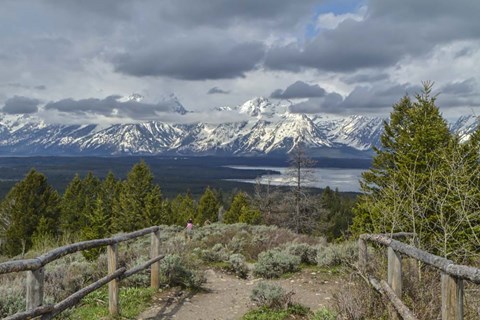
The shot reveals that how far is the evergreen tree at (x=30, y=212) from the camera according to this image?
46562 mm

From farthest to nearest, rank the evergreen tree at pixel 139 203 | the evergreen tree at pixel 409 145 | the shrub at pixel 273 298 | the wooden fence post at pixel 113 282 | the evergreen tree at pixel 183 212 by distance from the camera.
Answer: the evergreen tree at pixel 183 212
the evergreen tree at pixel 139 203
the evergreen tree at pixel 409 145
the shrub at pixel 273 298
the wooden fence post at pixel 113 282

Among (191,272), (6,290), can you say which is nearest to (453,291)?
(6,290)

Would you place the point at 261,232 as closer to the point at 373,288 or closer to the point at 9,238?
the point at 373,288

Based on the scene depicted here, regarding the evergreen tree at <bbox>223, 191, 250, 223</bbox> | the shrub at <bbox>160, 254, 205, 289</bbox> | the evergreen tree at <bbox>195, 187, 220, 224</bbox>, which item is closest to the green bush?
the shrub at <bbox>160, 254, 205, 289</bbox>

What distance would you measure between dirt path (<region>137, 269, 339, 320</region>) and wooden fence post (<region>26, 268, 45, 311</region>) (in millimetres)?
3085

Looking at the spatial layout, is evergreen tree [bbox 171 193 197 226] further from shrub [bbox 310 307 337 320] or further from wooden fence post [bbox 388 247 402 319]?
wooden fence post [bbox 388 247 402 319]

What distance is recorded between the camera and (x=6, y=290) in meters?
7.21

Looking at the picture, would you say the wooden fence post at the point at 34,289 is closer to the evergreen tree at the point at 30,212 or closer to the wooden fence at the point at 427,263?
the wooden fence at the point at 427,263

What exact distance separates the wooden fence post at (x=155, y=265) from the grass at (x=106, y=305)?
10.0 inches

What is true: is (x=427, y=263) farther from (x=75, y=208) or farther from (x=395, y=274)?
(x=75, y=208)

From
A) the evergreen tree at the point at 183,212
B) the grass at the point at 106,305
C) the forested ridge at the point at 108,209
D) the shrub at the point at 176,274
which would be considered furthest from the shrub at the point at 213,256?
the evergreen tree at the point at 183,212

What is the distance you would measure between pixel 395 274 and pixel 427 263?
1.29m

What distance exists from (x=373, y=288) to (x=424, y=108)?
1514 centimetres

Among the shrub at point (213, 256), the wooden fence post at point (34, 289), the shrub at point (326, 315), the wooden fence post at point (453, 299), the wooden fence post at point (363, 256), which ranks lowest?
the shrub at point (213, 256)
